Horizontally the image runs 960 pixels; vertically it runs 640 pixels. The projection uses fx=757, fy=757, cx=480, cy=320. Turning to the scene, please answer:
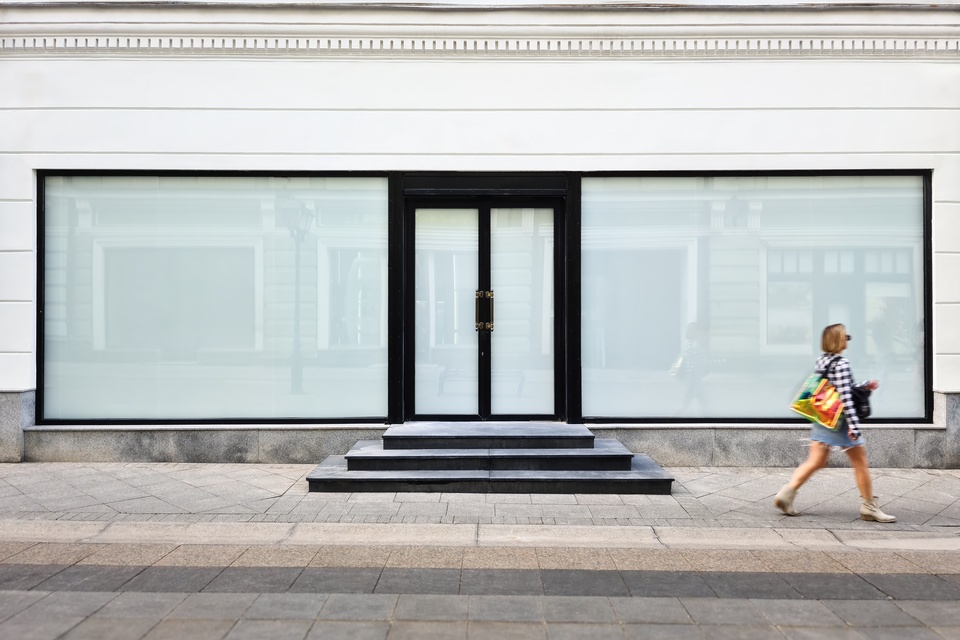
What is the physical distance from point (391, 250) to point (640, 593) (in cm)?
567

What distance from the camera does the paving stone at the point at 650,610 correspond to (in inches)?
177

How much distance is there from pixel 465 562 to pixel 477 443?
9.69 feet

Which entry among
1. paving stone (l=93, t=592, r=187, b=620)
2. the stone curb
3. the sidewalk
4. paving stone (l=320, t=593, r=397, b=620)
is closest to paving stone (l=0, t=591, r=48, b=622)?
the sidewalk

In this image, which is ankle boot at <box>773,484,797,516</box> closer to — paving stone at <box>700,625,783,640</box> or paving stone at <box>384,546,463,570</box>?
paving stone at <box>700,625,783,640</box>

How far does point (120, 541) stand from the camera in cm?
616

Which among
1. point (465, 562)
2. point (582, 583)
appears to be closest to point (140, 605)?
point (465, 562)

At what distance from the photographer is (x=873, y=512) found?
22.0 ft

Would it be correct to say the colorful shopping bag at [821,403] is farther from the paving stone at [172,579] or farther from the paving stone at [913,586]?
the paving stone at [172,579]

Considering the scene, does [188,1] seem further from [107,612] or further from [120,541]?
[107,612]

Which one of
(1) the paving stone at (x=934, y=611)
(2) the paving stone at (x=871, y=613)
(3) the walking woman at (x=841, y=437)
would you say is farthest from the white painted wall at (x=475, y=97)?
(2) the paving stone at (x=871, y=613)

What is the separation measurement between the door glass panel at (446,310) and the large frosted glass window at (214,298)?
514 millimetres

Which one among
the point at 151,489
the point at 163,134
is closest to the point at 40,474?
the point at 151,489

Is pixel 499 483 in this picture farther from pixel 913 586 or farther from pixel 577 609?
pixel 913 586

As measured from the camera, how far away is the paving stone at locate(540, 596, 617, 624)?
452 cm
